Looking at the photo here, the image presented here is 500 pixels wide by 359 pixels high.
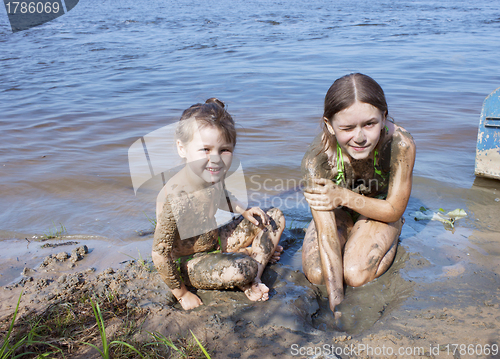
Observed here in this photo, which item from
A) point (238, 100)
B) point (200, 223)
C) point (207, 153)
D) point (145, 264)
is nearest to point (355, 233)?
point (200, 223)

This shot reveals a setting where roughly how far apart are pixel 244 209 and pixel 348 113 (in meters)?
1.05

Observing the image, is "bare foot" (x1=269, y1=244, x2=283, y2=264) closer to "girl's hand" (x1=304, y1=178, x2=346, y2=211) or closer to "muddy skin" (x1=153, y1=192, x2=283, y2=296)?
"muddy skin" (x1=153, y1=192, x2=283, y2=296)

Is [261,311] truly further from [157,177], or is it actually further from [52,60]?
[52,60]

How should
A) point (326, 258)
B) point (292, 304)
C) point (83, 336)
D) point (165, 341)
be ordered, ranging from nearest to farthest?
point (165, 341), point (83, 336), point (292, 304), point (326, 258)

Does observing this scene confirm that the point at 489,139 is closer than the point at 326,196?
No

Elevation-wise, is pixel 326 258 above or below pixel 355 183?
below

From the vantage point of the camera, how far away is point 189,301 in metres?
2.39

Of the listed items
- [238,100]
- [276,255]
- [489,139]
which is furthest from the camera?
[238,100]

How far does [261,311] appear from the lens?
2.28 meters

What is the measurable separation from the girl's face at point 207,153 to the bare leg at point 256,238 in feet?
1.60

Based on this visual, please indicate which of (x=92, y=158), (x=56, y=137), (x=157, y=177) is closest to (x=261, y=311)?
(x=157, y=177)

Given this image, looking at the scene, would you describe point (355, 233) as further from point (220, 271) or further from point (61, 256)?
point (61, 256)

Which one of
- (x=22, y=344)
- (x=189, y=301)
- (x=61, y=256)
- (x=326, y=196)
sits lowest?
(x=189, y=301)

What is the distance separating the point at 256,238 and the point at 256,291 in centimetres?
48
